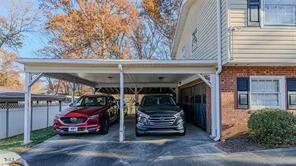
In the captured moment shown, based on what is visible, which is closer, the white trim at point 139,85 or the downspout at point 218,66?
the downspout at point 218,66

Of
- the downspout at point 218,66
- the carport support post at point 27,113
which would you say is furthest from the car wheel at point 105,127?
the downspout at point 218,66

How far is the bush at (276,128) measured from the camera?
1061 cm

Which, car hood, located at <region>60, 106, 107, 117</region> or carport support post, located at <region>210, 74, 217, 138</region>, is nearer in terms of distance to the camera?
carport support post, located at <region>210, 74, 217, 138</region>

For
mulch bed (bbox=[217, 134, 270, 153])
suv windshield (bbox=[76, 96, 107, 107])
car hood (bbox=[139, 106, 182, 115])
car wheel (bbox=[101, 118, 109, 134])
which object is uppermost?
suv windshield (bbox=[76, 96, 107, 107])

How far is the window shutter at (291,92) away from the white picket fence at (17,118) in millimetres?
10997

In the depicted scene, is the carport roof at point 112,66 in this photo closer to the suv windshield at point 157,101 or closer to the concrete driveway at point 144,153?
the suv windshield at point 157,101

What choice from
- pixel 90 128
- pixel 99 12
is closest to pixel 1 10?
pixel 99 12

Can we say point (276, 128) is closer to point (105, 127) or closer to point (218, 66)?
point (218, 66)

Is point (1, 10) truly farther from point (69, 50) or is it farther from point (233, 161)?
point (233, 161)

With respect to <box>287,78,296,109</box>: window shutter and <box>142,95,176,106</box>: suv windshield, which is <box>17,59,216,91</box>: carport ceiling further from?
<box>287,78,296,109</box>: window shutter

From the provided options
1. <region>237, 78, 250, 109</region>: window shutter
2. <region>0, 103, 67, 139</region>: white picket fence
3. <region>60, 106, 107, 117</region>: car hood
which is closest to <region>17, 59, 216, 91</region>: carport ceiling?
<region>237, 78, 250, 109</region>: window shutter

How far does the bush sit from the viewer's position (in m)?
10.6

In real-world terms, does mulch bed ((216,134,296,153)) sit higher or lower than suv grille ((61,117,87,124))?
lower

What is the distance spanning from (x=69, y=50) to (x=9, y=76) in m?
11.8
